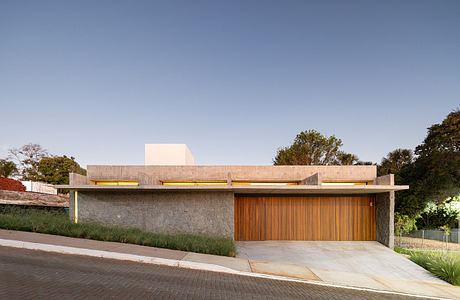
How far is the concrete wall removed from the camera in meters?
13.3

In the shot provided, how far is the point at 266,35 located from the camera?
59.2ft

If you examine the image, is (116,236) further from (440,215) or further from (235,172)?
(440,215)

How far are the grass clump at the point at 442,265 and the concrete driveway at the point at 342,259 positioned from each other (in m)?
0.25

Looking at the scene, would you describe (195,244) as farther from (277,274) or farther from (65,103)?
(65,103)

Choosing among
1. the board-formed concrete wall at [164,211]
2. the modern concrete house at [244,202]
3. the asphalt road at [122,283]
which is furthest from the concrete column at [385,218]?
the board-formed concrete wall at [164,211]

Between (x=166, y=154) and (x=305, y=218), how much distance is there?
9.12 meters

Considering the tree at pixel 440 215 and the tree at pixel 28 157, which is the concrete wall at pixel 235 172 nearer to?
the tree at pixel 440 215

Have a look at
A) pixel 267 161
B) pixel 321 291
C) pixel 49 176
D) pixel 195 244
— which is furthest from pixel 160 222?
pixel 49 176

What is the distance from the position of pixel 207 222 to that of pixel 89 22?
14.4 meters

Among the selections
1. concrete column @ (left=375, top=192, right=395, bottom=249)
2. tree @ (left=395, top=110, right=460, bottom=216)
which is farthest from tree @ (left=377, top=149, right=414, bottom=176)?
concrete column @ (left=375, top=192, right=395, bottom=249)

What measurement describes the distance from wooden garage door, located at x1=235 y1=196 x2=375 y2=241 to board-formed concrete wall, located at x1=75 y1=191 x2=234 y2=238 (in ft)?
4.23

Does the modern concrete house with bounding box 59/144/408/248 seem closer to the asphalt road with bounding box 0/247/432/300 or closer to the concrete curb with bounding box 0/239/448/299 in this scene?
the concrete curb with bounding box 0/239/448/299

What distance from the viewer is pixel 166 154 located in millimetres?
15898

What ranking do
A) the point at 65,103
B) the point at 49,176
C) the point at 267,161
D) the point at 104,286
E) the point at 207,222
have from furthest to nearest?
the point at 267,161, the point at 49,176, the point at 65,103, the point at 207,222, the point at 104,286
